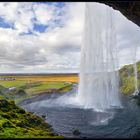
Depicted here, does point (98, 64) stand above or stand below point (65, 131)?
above

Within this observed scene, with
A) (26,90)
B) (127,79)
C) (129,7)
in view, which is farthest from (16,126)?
(26,90)

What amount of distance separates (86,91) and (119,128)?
1890 inches

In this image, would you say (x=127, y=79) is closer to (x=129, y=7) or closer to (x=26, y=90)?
(x=26, y=90)

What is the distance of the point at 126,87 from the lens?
119 metres

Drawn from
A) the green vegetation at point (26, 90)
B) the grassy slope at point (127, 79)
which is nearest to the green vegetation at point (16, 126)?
the green vegetation at point (26, 90)

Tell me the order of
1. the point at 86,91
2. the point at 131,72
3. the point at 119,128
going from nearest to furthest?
the point at 119,128
the point at 86,91
the point at 131,72

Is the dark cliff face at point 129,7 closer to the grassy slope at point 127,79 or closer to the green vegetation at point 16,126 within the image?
the green vegetation at point 16,126

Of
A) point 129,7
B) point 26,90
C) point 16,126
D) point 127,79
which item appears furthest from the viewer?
point 26,90

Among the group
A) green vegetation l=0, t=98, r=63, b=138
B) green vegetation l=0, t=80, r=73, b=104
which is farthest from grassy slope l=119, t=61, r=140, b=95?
green vegetation l=0, t=98, r=63, b=138

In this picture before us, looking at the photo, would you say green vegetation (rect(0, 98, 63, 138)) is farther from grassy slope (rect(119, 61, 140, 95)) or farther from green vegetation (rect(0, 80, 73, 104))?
grassy slope (rect(119, 61, 140, 95))

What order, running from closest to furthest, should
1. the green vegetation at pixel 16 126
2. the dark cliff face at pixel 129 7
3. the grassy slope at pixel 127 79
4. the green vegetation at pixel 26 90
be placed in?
the dark cliff face at pixel 129 7, the green vegetation at pixel 16 126, the green vegetation at pixel 26 90, the grassy slope at pixel 127 79

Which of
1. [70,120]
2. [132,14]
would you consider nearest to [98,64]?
[70,120]

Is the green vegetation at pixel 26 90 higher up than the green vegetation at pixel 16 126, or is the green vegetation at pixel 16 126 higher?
the green vegetation at pixel 26 90

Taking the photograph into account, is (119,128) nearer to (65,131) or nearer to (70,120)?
(65,131)
